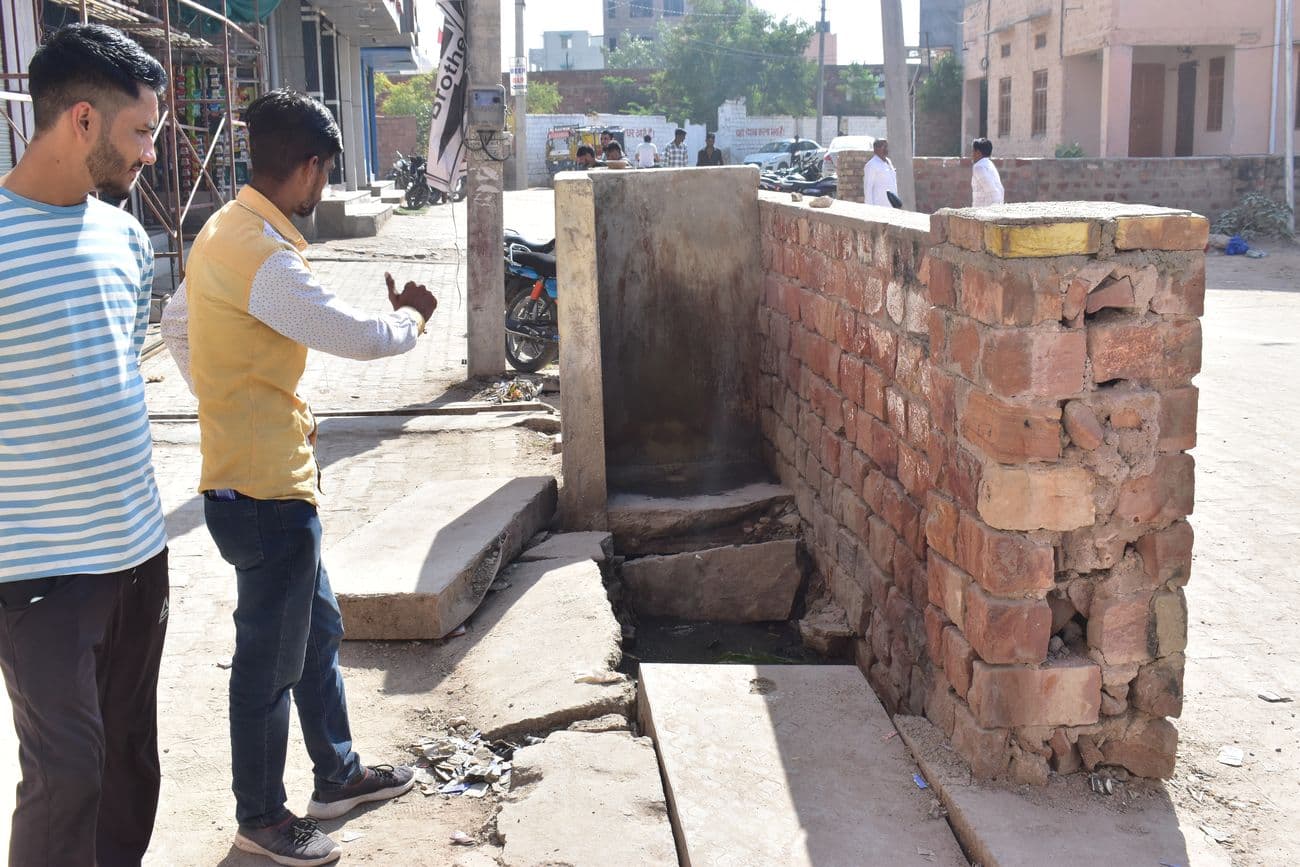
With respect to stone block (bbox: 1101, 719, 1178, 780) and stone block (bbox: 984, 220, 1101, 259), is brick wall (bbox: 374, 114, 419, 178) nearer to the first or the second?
stone block (bbox: 984, 220, 1101, 259)

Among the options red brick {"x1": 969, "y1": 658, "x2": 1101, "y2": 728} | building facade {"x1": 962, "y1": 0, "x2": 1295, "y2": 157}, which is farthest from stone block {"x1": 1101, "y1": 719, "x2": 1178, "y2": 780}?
building facade {"x1": 962, "y1": 0, "x2": 1295, "y2": 157}

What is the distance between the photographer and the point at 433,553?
4766mm

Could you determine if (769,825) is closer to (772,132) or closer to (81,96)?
(81,96)

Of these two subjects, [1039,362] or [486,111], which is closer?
[1039,362]

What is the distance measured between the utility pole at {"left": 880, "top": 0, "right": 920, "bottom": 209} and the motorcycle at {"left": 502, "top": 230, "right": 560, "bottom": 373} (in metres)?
4.28

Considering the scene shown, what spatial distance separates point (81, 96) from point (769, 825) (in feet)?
7.29

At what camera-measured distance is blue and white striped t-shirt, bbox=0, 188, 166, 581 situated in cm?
225

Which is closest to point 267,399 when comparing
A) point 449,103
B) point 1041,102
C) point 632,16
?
point 449,103

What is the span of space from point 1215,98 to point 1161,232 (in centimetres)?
2497

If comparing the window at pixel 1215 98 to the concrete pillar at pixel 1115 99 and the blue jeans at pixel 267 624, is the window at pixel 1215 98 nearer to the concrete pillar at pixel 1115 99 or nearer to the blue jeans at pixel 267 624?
the concrete pillar at pixel 1115 99

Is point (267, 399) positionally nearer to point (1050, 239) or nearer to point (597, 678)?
point (597, 678)

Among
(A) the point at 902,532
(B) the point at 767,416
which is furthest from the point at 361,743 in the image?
(B) the point at 767,416

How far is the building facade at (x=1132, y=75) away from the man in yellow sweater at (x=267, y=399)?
2201cm

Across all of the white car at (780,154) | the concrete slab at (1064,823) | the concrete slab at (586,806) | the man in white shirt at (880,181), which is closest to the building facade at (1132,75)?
the white car at (780,154)
